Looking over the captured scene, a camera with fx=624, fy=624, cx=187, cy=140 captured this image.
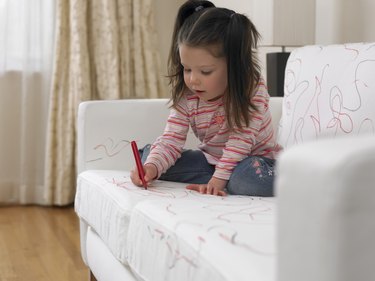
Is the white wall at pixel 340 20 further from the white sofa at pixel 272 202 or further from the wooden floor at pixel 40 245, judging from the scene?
the wooden floor at pixel 40 245

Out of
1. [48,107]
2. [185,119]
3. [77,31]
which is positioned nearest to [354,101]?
[185,119]

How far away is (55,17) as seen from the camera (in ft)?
10.9

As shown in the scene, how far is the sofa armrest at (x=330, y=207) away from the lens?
611 millimetres

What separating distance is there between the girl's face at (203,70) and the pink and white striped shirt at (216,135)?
0.08m

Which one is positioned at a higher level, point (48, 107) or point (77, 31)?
point (77, 31)

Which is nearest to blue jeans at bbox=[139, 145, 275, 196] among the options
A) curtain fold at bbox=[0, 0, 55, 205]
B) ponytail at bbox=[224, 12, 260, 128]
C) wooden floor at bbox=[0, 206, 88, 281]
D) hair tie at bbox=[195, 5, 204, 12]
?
ponytail at bbox=[224, 12, 260, 128]

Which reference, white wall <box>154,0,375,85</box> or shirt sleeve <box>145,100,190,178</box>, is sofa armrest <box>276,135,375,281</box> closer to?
shirt sleeve <box>145,100,190,178</box>

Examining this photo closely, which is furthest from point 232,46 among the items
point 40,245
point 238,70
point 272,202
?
point 40,245

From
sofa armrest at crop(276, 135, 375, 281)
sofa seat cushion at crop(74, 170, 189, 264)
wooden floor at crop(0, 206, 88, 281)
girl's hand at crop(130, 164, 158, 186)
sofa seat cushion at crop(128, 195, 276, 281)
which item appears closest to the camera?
sofa armrest at crop(276, 135, 375, 281)

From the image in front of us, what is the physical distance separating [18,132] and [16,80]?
28 cm

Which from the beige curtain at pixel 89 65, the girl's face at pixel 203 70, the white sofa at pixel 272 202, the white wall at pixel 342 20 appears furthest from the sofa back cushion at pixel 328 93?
the beige curtain at pixel 89 65

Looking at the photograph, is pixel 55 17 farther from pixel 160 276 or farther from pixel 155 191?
pixel 160 276

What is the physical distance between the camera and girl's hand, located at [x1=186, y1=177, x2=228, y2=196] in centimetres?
150

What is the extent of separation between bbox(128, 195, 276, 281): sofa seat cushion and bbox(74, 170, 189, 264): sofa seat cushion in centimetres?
6
